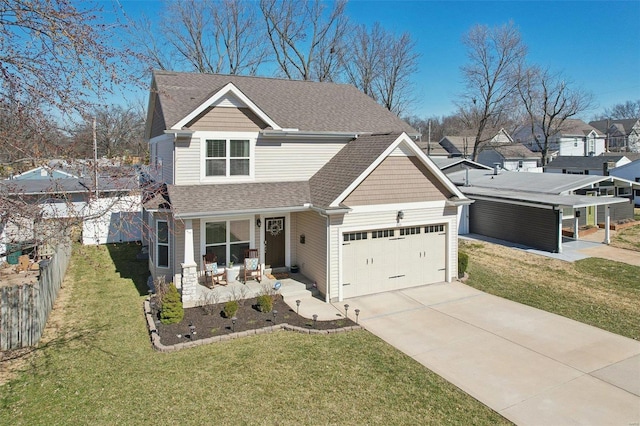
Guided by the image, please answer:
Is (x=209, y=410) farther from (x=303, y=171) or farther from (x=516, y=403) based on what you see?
(x=303, y=171)

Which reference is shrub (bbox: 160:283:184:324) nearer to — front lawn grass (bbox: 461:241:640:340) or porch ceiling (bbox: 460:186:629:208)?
front lawn grass (bbox: 461:241:640:340)

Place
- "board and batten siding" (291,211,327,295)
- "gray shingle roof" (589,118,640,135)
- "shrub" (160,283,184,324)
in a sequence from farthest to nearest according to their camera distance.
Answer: "gray shingle roof" (589,118,640,135)
"board and batten siding" (291,211,327,295)
"shrub" (160,283,184,324)

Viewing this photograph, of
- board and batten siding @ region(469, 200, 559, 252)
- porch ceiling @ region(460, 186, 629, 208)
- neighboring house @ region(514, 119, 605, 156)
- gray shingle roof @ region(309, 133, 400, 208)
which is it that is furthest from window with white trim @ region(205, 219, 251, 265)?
neighboring house @ region(514, 119, 605, 156)

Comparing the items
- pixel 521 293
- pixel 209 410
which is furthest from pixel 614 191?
pixel 209 410

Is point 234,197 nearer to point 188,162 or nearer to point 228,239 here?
point 228,239

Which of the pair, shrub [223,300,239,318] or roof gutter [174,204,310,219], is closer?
shrub [223,300,239,318]

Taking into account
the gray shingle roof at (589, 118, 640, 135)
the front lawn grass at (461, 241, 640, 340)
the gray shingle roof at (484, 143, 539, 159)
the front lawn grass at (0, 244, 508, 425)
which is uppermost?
the gray shingle roof at (589, 118, 640, 135)
